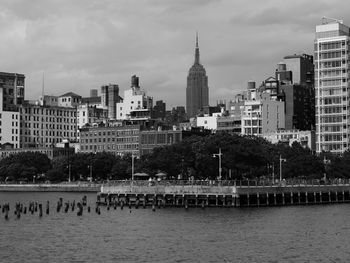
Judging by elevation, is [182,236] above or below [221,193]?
below

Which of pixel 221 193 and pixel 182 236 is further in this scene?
pixel 221 193

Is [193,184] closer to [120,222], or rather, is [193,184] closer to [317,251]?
[120,222]

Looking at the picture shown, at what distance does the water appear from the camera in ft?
312

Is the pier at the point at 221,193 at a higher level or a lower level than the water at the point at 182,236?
higher

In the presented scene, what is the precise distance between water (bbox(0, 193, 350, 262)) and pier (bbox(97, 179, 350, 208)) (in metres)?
4.39

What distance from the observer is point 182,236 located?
11344cm

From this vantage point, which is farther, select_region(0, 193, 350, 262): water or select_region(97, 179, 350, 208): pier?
select_region(97, 179, 350, 208): pier

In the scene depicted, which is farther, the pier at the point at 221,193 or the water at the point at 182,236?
the pier at the point at 221,193

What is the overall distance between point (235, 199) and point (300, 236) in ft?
144

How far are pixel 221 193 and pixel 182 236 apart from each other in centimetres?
4616

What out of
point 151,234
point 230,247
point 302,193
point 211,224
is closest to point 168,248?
point 230,247

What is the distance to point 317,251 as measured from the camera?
98812 mm

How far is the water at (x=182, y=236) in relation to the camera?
312 ft

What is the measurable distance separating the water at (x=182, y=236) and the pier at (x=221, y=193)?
4394mm
